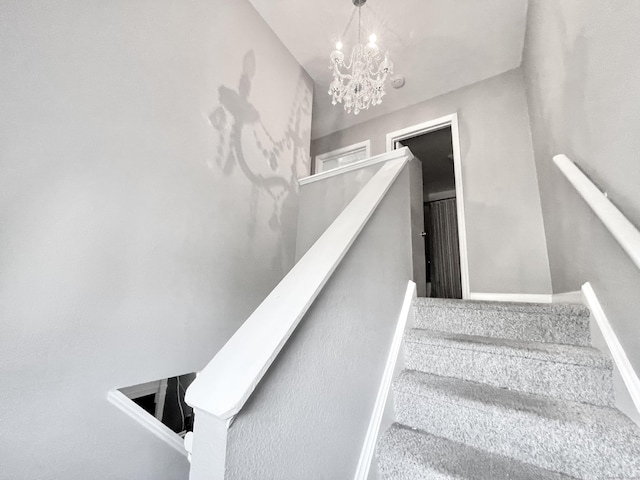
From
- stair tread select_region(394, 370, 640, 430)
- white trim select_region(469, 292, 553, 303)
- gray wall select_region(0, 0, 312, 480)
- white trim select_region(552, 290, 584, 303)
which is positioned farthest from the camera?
white trim select_region(469, 292, 553, 303)

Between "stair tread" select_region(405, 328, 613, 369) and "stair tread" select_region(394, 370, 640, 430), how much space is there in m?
0.15

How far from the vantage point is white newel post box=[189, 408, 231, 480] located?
0.55 m

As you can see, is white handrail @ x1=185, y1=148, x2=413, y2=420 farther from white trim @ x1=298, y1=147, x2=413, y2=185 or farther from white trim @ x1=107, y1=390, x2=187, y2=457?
white trim @ x1=298, y1=147, x2=413, y2=185

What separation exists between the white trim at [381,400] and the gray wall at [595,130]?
81 centimetres

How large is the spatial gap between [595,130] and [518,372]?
1.08 metres

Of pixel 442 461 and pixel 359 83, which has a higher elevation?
pixel 359 83

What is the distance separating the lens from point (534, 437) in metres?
0.96

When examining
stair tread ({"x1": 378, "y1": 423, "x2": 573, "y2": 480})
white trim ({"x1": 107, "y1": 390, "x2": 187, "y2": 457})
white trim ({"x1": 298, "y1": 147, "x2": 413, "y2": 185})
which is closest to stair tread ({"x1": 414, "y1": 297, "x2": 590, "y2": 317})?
stair tread ({"x1": 378, "y1": 423, "x2": 573, "y2": 480})

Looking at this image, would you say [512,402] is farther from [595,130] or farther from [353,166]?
[353,166]

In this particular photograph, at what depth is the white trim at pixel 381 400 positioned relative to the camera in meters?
1.01

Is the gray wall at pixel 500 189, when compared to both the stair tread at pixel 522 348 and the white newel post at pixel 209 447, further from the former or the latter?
the white newel post at pixel 209 447

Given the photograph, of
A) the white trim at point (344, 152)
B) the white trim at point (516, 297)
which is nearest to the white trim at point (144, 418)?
the white trim at point (516, 297)

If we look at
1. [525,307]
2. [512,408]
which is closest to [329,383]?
[512,408]

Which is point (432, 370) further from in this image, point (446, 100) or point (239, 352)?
point (446, 100)
